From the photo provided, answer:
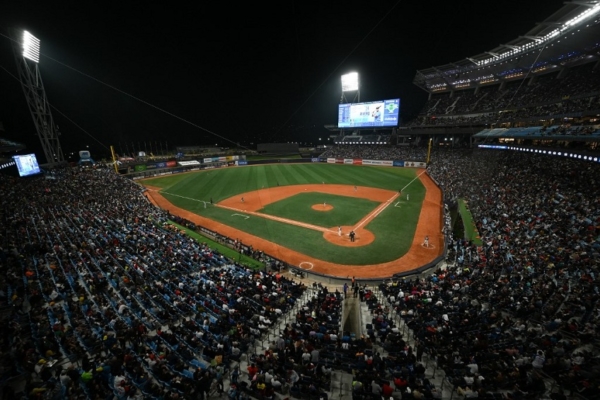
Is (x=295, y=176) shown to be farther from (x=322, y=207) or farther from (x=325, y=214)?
(x=325, y=214)

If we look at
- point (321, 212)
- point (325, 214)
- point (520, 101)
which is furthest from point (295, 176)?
point (520, 101)

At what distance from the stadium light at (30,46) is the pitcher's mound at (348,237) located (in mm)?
41049

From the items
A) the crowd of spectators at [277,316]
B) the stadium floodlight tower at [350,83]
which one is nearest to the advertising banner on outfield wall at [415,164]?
the stadium floodlight tower at [350,83]

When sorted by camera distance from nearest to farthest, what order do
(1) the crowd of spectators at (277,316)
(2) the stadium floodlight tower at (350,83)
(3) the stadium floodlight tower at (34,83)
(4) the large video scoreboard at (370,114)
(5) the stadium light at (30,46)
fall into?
1. (1) the crowd of spectators at (277,316)
2. (5) the stadium light at (30,46)
3. (3) the stadium floodlight tower at (34,83)
4. (4) the large video scoreboard at (370,114)
5. (2) the stadium floodlight tower at (350,83)

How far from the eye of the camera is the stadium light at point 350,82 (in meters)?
69.2

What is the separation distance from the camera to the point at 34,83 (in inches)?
1471

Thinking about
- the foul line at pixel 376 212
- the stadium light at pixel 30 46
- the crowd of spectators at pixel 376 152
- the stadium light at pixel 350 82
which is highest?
the stadium light at pixel 350 82

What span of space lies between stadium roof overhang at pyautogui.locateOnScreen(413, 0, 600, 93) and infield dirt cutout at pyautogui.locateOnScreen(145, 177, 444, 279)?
21723mm

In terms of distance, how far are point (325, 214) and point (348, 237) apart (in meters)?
6.32

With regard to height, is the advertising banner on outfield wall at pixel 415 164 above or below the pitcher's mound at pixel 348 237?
above

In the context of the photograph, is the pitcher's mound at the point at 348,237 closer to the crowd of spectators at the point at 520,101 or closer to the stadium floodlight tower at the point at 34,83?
the crowd of spectators at the point at 520,101

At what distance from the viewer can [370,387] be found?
306 inches

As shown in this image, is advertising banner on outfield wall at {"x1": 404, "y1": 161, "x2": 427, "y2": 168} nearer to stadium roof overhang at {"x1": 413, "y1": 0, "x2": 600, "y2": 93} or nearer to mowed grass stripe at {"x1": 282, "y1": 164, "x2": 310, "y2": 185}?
stadium roof overhang at {"x1": 413, "y1": 0, "x2": 600, "y2": 93}

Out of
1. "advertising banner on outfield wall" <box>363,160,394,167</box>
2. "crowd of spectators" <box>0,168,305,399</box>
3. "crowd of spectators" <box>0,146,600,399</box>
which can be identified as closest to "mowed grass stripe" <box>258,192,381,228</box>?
"crowd of spectators" <box>0,146,600,399</box>
